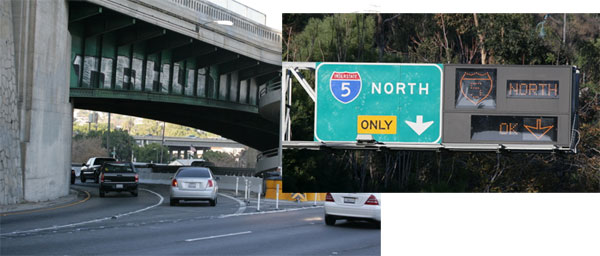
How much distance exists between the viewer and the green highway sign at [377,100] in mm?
15414

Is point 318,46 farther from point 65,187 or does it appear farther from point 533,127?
point 65,187

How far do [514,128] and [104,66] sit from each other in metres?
20.3

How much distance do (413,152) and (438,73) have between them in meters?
2.00

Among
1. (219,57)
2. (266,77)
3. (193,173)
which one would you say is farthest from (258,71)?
(193,173)

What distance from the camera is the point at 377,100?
51.0ft

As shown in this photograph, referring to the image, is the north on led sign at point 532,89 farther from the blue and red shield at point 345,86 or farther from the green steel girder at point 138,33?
the green steel girder at point 138,33

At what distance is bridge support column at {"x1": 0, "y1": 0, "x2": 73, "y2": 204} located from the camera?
23.5 metres

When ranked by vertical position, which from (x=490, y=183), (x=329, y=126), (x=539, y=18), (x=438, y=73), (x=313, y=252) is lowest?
(x=313, y=252)

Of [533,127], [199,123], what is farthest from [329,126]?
[199,123]

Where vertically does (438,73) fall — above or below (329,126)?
above

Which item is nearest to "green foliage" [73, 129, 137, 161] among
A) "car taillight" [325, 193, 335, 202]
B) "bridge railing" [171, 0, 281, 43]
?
"bridge railing" [171, 0, 281, 43]

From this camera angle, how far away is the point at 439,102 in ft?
51.1

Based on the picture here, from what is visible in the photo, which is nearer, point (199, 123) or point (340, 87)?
point (340, 87)

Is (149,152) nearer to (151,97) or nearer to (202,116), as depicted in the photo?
(202,116)
